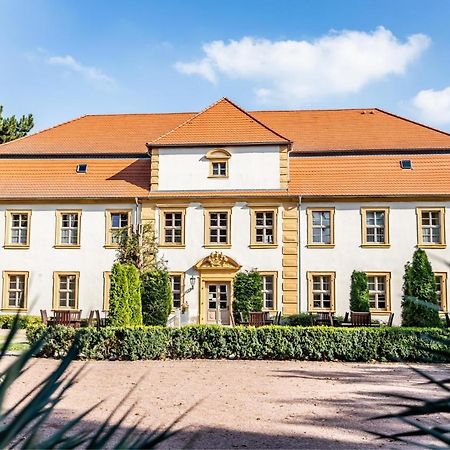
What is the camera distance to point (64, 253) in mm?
24828

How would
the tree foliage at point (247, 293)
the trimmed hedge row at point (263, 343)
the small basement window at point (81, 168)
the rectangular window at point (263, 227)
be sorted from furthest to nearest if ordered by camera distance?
1. the small basement window at point (81, 168)
2. the rectangular window at point (263, 227)
3. the tree foliage at point (247, 293)
4. the trimmed hedge row at point (263, 343)

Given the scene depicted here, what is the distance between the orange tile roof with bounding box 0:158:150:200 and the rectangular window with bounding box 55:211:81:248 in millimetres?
755

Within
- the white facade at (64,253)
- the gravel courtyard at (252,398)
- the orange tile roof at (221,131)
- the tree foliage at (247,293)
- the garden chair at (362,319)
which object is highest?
the orange tile roof at (221,131)

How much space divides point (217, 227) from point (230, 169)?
2.45m

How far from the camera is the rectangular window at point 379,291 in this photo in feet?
77.4

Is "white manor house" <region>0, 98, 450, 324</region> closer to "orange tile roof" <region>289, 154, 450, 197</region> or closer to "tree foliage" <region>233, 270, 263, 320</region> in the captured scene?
"orange tile roof" <region>289, 154, 450, 197</region>

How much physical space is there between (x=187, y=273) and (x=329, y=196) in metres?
6.54

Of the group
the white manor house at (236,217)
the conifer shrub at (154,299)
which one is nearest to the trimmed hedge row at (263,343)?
the conifer shrub at (154,299)

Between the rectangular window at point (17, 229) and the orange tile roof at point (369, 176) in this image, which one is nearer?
the orange tile roof at point (369, 176)

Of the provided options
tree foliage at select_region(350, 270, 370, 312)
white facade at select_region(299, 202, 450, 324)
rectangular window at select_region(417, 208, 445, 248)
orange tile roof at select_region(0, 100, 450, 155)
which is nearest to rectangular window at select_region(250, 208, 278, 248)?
white facade at select_region(299, 202, 450, 324)

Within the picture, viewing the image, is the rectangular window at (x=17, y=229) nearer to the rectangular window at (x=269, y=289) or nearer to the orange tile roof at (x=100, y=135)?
the orange tile roof at (x=100, y=135)

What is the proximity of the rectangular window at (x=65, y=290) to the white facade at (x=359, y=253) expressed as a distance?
9.26m

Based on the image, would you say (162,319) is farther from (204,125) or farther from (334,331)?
(204,125)

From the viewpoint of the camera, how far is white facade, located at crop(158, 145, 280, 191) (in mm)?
24406
